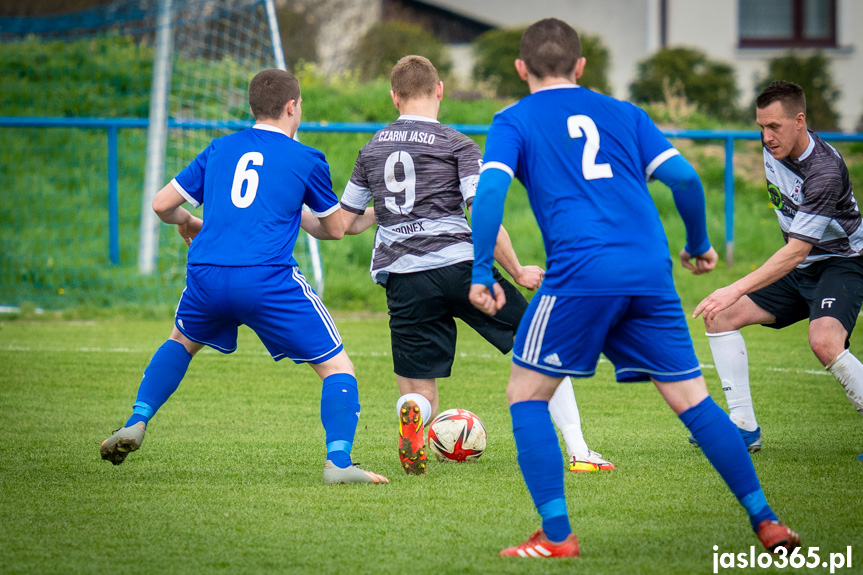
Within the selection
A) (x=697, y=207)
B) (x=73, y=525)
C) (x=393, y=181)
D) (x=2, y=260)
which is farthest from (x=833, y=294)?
(x=2, y=260)

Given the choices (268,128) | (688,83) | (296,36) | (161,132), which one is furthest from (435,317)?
(296,36)

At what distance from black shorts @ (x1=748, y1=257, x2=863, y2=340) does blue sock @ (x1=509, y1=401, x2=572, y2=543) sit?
7.67 feet

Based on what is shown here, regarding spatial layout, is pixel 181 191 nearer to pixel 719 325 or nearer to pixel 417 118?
pixel 417 118

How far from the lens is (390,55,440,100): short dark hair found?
466 centimetres

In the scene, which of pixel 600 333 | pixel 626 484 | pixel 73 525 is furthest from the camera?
pixel 626 484

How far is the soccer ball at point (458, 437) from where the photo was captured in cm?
480

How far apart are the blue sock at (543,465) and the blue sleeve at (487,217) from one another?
18.3 inches

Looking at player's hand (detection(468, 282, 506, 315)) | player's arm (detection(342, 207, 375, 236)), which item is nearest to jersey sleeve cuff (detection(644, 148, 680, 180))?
player's hand (detection(468, 282, 506, 315))

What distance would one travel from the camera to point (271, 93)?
4414mm

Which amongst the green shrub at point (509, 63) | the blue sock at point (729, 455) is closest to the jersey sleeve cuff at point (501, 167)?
the blue sock at point (729, 455)

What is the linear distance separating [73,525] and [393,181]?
6.83 ft

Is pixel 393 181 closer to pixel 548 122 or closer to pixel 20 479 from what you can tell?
pixel 548 122

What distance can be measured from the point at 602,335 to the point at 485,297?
1.35 feet

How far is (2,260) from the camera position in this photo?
11.9 m
